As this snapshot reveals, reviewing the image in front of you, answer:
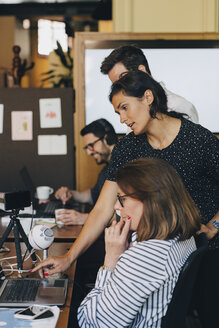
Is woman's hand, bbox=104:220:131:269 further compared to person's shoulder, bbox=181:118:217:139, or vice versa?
person's shoulder, bbox=181:118:217:139

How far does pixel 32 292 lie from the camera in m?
1.47

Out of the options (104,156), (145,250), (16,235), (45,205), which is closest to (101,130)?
(104,156)

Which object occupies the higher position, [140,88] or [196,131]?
[140,88]

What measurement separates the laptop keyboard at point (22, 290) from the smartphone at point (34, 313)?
0.29 feet

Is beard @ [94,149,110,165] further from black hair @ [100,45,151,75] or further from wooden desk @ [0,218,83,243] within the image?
black hair @ [100,45,151,75]

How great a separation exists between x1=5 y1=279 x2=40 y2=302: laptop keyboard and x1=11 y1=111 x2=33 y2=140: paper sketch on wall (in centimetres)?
195

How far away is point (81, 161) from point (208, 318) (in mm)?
1897

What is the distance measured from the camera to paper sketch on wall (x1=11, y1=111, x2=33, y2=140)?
3371 millimetres

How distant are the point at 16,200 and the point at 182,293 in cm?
77

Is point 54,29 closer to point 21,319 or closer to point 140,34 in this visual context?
point 140,34

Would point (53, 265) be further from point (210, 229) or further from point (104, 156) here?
point (104, 156)

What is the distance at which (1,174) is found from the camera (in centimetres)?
341

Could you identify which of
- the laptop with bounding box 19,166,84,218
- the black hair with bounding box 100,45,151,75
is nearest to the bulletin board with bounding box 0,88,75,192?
the laptop with bounding box 19,166,84,218

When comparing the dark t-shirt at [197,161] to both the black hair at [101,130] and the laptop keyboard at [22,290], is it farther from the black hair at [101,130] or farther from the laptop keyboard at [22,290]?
the black hair at [101,130]
